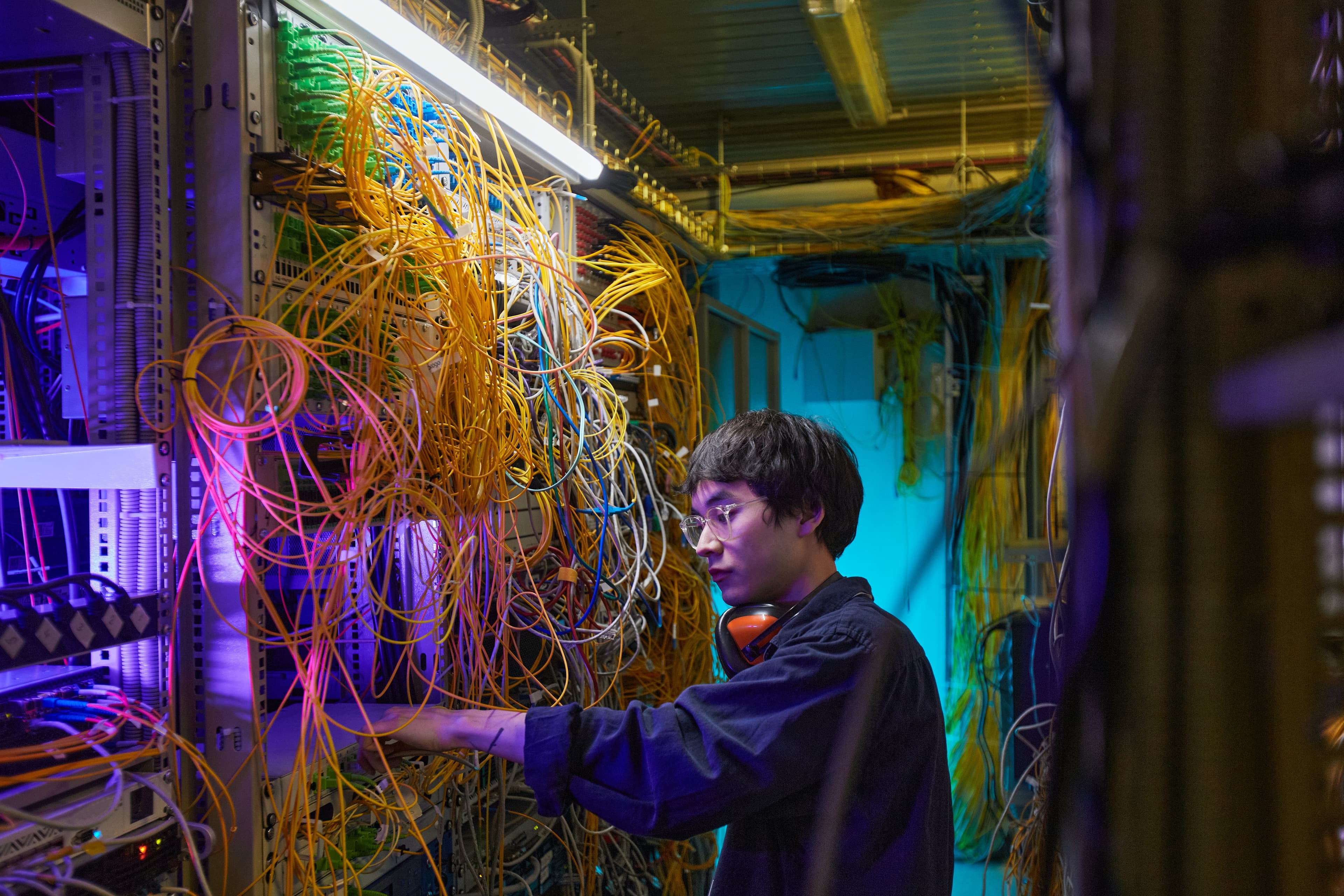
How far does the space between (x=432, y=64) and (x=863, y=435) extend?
12.8 feet

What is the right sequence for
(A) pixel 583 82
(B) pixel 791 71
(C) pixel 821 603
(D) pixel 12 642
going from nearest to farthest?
(D) pixel 12 642 < (C) pixel 821 603 < (A) pixel 583 82 < (B) pixel 791 71

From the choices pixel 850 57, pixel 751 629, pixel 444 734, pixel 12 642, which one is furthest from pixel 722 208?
pixel 12 642

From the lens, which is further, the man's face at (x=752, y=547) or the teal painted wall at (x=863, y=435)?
the teal painted wall at (x=863, y=435)

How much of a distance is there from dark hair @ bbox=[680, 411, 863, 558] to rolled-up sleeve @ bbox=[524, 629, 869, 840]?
34cm

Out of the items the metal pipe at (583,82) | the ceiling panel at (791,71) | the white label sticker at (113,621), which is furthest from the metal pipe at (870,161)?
the white label sticker at (113,621)

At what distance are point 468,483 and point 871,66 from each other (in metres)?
2.38

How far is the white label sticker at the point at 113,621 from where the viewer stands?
1175 millimetres

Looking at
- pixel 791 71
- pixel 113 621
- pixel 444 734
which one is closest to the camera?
pixel 113 621

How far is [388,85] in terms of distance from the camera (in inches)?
62.3

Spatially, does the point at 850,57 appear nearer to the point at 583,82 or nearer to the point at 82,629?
the point at 583,82

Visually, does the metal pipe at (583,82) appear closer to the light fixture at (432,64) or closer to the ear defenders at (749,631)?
the light fixture at (432,64)

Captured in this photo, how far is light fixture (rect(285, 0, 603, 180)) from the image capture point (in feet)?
4.26

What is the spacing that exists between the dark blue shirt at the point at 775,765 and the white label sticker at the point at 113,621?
1.93ft

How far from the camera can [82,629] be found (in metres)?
1.13
